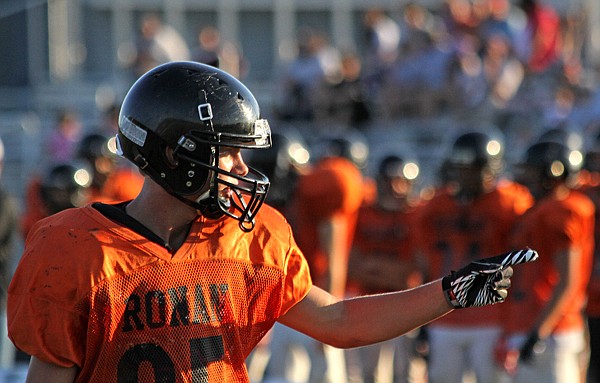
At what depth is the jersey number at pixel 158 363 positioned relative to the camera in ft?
9.16

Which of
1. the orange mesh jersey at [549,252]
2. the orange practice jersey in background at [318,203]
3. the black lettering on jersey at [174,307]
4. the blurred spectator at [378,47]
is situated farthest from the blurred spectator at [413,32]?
the black lettering on jersey at [174,307]

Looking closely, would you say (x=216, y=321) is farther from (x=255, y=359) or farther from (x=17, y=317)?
(x=255, y=359)

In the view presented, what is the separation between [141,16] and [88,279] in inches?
527

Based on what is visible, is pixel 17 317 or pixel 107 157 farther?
pixel 107 157

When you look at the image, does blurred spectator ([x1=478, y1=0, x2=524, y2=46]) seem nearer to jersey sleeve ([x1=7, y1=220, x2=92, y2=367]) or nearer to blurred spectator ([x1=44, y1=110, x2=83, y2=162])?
blurred spectator ([x1=44, y1=110, x2=83, y2=162])

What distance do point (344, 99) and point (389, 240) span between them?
14.5 feet

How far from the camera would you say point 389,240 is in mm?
7844

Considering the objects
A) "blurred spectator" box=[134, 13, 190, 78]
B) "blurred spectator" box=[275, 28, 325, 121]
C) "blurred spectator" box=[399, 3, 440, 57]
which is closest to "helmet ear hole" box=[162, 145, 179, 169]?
"blurred spectator" box=[399, 3, 440, 57]

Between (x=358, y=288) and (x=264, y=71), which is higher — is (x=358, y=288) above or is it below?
below

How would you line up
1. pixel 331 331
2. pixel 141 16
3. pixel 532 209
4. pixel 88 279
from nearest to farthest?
pixel 88 279 → pixel 331 331 → pixel 532 209 → pixel 141 16

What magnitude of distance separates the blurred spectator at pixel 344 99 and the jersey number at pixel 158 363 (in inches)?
361

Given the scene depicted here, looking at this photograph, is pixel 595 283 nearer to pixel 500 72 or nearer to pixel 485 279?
pixel 485 279

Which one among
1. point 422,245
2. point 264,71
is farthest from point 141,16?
point 422,245

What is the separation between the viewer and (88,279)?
271 cm
